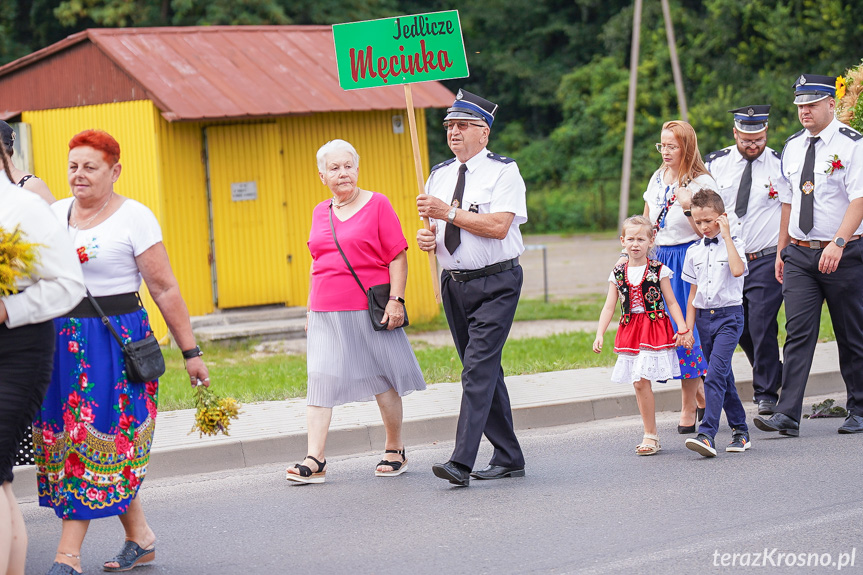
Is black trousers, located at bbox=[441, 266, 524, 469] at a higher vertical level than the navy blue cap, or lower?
lower

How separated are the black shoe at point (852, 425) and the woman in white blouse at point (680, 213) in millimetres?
990

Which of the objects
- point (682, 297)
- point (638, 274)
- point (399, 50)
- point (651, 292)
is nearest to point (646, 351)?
point (651, 292)

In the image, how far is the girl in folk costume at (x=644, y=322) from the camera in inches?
284

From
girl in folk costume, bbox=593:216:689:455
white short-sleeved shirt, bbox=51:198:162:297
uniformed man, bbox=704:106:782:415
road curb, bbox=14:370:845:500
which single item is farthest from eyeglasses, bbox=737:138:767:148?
white short-sleeved shirt, bbox=51:198:162:297

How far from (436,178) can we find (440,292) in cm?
70

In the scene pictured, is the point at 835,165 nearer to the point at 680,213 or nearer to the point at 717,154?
the point at 680,213

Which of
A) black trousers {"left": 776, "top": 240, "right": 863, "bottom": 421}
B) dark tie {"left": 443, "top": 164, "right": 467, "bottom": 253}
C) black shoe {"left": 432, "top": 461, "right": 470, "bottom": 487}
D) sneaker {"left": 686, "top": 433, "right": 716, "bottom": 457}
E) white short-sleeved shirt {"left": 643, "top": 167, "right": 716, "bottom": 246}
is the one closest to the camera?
black shoe {"left": 432, "top": 461, "right": 470, "bottom": 487}

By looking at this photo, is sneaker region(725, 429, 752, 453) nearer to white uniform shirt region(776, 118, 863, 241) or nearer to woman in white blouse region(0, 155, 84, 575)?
white uniform shirt region(776, 118, 863, 241)

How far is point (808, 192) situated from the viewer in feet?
25.1

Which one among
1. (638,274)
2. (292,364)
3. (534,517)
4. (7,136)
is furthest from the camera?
(292,364)

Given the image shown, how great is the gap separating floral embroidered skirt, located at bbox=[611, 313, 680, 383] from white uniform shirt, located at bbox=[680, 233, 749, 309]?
335 mm

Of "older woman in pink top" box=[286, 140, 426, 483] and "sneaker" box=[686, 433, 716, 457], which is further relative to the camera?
"sneaker" box=[686, 433, 716, 457]

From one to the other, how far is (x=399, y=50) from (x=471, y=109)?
2.77 feet

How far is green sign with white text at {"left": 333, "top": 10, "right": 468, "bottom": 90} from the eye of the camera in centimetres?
703
